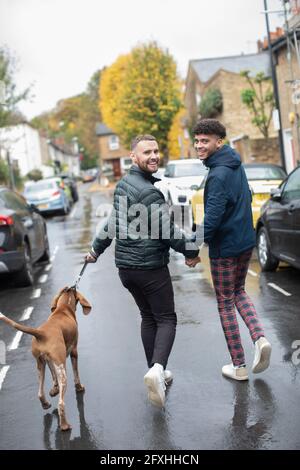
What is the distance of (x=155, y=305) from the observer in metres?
5.13

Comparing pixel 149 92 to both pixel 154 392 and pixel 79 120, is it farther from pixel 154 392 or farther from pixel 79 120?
pixel 79 120

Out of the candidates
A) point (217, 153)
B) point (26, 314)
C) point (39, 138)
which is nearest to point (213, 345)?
point (217, 153)

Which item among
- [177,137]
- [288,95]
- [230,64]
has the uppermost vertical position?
[230,64]

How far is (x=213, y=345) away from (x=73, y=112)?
121 m

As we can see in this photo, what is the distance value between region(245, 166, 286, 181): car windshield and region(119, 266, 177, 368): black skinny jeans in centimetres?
977

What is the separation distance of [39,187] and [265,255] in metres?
20.2

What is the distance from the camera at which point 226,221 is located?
5.27 m

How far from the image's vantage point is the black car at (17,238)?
10.3m

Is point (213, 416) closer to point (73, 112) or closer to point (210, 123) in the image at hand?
point (210, 123)

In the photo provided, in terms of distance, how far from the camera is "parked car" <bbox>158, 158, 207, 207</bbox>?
66.1ft

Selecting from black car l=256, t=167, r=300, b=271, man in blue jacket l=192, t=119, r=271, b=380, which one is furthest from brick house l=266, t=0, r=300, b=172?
man in blue jacket l=192, t=119, r=271, b=380

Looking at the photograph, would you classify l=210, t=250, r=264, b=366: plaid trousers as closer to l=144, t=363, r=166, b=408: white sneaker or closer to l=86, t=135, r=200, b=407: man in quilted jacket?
l=86, t=135, r=200, b=407: man in quilted jacket

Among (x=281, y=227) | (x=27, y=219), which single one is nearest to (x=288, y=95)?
(x=27, y=219)

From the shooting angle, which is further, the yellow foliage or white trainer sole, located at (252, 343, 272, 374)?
the yellow foliage
